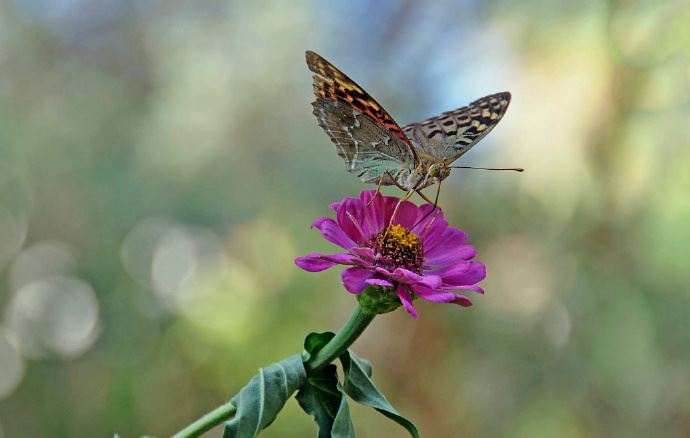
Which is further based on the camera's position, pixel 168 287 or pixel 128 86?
pixel 128 86

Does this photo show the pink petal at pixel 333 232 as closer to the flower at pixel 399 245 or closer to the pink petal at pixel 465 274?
the flower at pixel 399 245

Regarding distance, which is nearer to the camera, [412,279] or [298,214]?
[412,279]

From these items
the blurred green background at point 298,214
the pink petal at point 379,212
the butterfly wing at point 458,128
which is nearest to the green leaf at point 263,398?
the pink petal at point 379,212

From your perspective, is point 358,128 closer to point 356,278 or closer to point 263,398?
point 356,278

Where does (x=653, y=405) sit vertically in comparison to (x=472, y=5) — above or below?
below

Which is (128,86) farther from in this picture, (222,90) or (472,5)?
(472,5)

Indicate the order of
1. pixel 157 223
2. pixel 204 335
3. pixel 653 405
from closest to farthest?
pixel 653 405 < pixel 204 335 < pixel 157 223

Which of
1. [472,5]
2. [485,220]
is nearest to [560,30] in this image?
[472,5]

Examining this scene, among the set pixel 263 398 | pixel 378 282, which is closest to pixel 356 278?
pixel 378 282
